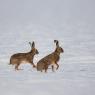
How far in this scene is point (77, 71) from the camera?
9.05m

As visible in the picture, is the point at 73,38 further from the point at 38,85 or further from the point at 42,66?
the point at 38,85

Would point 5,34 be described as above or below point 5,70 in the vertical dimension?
above

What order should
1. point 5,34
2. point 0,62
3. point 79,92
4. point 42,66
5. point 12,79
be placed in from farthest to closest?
point 5,34 < point 0,62 < point 42,66 < point 12,79 < point 79,92

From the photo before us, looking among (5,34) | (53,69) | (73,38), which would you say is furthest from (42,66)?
(5,34)

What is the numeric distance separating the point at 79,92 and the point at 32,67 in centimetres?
239

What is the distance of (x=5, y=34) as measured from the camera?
1469cm

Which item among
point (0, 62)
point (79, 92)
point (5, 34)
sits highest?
point (5, 34)

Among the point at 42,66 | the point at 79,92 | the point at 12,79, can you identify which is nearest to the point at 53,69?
Result: the point at 42,66

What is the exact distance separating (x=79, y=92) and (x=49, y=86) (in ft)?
2.40

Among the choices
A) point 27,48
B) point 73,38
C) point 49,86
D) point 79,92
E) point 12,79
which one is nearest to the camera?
point 79,92

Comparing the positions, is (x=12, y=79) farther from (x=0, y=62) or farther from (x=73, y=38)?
(x=73, y=38)

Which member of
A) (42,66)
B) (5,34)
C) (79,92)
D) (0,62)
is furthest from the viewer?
(5,34)

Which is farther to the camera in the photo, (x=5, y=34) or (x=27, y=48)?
(x=5, y=34)

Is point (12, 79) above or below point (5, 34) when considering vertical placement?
below
